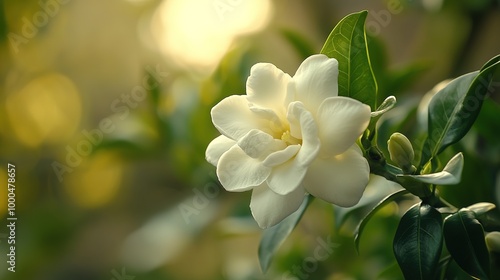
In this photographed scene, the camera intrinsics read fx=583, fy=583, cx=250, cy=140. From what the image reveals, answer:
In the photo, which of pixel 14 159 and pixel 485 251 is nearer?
pixel 485 251

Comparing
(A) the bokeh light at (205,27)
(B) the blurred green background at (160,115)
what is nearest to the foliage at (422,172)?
(B) the blurred green background at (160,115)

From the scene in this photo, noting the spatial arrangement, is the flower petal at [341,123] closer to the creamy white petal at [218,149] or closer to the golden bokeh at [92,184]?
the creamy white petal at [218,149]

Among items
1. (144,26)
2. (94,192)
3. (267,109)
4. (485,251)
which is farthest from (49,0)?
(485,251)

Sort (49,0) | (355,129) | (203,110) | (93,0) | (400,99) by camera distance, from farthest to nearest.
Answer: (93,0) → (49,0) → (203,110) → (400,99) → (355,129)

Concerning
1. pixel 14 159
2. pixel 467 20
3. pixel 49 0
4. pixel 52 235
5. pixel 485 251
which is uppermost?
pixel 49 0

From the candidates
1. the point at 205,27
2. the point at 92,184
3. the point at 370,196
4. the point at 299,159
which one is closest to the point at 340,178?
the point at 299,159

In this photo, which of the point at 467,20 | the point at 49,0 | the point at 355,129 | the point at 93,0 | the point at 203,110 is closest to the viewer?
the point at 355,129

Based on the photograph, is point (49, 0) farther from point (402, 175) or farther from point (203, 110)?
point (402, 175)
